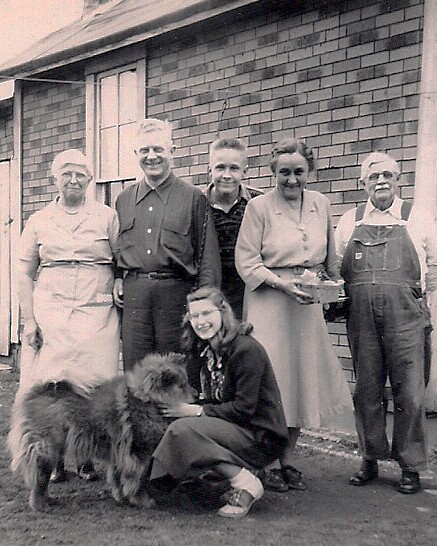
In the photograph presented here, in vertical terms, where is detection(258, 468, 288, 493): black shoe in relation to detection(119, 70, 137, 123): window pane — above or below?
below

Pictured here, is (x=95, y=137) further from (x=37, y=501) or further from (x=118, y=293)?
(x=37, y=501)

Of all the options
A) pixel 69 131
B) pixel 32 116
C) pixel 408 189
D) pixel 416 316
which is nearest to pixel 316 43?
pixel 408 189

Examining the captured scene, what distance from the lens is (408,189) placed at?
5.87m

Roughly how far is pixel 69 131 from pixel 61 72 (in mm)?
735

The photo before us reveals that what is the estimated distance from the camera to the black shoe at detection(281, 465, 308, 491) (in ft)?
14.9

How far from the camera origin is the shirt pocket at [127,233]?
4.59m

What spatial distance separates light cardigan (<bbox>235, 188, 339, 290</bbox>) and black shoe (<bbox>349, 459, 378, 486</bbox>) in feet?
4.23

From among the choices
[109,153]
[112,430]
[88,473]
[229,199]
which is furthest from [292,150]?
[109,153]

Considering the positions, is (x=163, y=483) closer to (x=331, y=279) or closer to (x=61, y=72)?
(x=331, y=279)

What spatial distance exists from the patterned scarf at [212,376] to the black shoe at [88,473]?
97 cm

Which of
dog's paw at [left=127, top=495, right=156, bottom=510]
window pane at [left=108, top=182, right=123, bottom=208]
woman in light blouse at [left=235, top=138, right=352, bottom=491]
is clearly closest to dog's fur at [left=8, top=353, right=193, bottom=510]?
dog's paw at [left=127, top=495, right=156, bottom=510]

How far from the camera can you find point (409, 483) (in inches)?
175

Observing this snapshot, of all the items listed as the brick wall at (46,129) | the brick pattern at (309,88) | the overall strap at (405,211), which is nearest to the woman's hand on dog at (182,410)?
the overall strap at (405,211)

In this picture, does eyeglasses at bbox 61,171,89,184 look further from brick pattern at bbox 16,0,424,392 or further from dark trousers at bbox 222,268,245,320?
brick pattern at bbox 16,0,424,392
